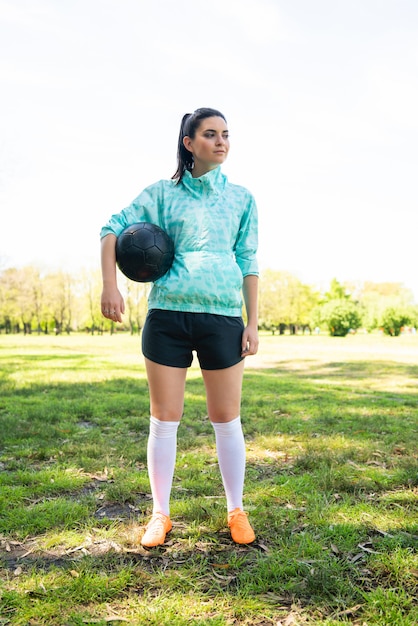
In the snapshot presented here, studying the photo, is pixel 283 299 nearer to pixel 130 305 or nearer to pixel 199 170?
pixel 130 305

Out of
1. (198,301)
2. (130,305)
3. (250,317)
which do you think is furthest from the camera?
(130,305)

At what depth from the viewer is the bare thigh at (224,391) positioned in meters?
3.13

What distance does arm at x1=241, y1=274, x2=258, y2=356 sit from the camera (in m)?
3.21

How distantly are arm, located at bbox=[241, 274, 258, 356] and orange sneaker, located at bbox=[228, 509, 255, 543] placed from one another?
1.04 metres

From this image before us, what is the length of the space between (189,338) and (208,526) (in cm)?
133

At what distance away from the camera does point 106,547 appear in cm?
314

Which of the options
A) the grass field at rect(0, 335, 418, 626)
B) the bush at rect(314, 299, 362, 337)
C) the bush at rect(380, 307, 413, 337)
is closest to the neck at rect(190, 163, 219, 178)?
the grass field at rect(0, 335, 418, 626)

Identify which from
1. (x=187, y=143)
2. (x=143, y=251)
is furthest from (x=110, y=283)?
(x=187, y=143)

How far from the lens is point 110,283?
3037 mm

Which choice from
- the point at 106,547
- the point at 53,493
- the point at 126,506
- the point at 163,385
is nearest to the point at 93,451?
the point at 53,493

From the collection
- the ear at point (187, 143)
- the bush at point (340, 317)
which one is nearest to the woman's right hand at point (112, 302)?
the ear at point (187, 143)

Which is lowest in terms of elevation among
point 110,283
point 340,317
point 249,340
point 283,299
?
point 249,340

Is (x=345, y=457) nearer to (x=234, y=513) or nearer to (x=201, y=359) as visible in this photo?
(x=234, y=513)

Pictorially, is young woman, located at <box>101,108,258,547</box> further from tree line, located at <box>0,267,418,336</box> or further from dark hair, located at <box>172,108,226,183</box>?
tree line, located at <box>0,267,418,336</box>
